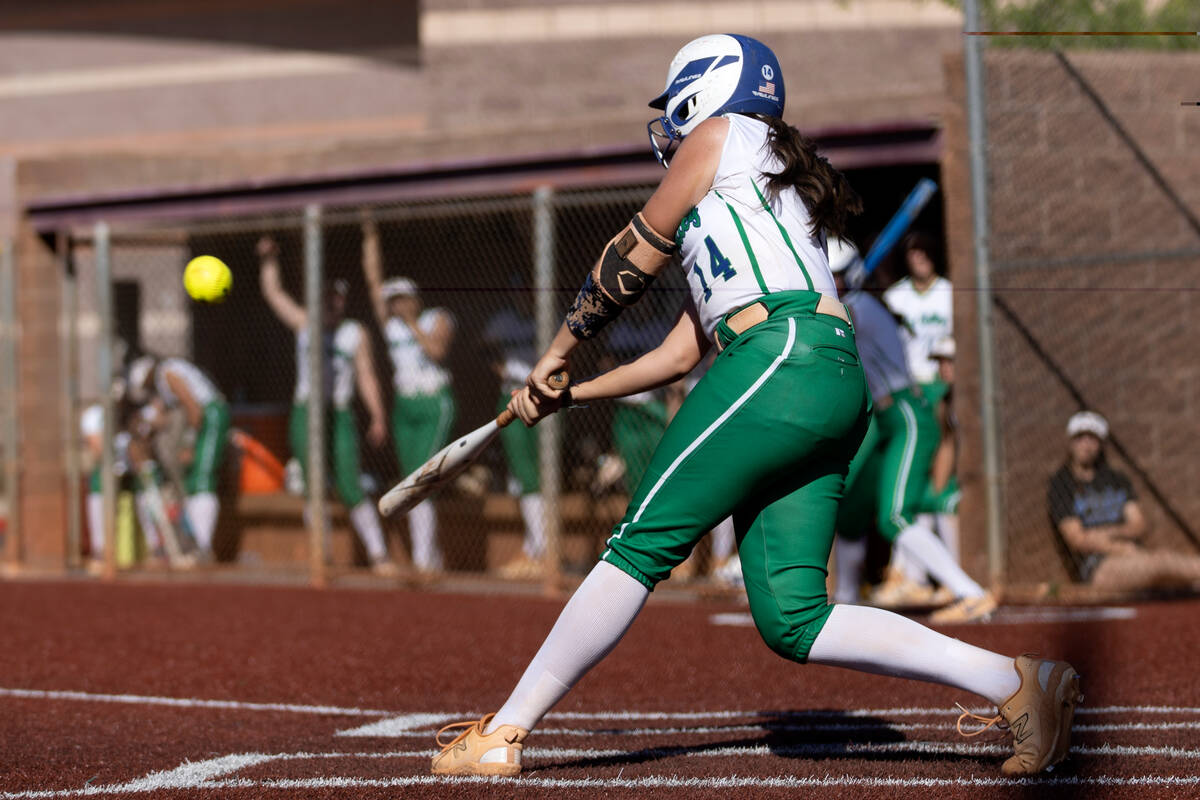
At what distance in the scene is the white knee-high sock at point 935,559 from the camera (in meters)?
8.23

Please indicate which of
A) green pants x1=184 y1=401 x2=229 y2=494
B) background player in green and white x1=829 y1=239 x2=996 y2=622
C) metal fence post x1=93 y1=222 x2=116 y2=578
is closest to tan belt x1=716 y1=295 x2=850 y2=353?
background player in green and white x1=829 y1=239 x2=996 y2=622

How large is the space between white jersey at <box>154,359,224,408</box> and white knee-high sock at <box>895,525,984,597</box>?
6.60m

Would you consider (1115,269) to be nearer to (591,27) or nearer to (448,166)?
(448,166)

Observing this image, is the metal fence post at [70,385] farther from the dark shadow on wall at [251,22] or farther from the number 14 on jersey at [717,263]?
the number 14 on jersey at [717,263]

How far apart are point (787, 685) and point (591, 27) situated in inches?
505

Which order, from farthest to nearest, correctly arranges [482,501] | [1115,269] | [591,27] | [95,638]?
1. [591,27]
2. [482,501]
3. [1115,269]
4. [95,638]

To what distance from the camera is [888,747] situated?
15.9ft

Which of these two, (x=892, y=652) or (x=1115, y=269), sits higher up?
(x=1115, y=269)

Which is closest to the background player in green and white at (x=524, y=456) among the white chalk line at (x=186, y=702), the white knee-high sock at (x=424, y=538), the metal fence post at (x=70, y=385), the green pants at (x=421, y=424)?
the green pants at (x=421, y=424)

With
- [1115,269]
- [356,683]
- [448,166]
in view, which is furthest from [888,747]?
[448,166]

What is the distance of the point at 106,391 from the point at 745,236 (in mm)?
9333

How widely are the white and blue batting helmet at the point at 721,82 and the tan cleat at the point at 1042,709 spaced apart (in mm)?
1634

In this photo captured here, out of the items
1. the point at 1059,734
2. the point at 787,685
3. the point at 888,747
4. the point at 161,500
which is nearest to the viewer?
the point at 1059,734

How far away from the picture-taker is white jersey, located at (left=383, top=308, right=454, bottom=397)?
11570 mm
